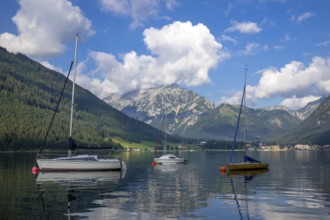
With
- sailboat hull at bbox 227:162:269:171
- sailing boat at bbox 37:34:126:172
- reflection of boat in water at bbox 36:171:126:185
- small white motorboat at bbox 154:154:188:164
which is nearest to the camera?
reflection of boat in water at bbox 36:171:126:185

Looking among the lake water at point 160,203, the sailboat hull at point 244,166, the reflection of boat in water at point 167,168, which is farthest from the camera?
the reflection of boat in water at point 167,168

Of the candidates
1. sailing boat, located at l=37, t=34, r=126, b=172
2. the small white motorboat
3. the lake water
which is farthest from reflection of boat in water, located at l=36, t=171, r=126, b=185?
the small white motorboat

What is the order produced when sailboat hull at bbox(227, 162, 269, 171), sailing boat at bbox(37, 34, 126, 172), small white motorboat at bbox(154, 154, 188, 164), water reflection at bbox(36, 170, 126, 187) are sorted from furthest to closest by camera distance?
1. small white motorboat at bbox(154, 154, 188, 164)
2. sailboat hull at bbox(227, 162, 269, 171)
3. sailing boat at bbox(37, 34, 126, 172)
4. water reflection at bbox(36, 170, 126, 187)

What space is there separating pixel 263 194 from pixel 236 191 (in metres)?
4.64

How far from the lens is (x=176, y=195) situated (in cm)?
4909

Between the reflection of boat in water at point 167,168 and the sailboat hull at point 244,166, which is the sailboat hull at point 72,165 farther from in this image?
the sailboat hull at point 244,166

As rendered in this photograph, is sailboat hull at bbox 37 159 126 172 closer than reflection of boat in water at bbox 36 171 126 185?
No

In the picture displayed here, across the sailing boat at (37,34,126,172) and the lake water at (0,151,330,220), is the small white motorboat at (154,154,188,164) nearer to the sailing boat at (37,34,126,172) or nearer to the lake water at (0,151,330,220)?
Result: the sailing boat at (37,34,126,172)

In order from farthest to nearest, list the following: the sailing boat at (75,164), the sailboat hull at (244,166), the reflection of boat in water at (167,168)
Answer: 1. the reflection of boat in water at (167,168)
2. the sailboat hull at (244,166)
3. the sailing boat at (75,164)

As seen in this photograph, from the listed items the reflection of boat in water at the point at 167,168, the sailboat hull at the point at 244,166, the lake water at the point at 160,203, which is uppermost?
the sailboat hull at the point at 244,166

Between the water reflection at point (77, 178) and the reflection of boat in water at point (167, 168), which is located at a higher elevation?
the water reflection at point (77, 178)

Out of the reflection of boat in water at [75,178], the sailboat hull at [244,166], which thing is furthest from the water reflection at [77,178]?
the sailboat hull at [244,166]

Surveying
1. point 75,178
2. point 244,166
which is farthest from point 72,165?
point 244,166

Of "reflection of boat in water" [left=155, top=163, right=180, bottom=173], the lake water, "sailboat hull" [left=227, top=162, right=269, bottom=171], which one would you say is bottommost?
"reflection of boat in water" [left=155, top=163, right=180, bottom=173]
